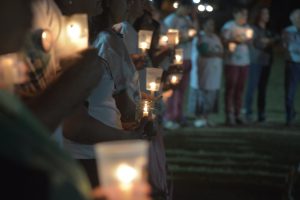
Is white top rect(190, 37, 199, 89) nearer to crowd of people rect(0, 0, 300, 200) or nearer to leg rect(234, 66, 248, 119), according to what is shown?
leg rect(234, 66, 248, 119)

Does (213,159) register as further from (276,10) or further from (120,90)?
(276,10)

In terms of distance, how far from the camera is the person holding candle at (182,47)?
834 cm

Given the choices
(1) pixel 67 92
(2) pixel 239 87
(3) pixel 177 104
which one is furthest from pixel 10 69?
(2) pixel 239 87

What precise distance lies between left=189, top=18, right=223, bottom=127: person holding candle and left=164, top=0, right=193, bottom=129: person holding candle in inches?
9.6

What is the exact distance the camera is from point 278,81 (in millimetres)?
13820

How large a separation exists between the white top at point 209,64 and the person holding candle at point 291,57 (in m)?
1.18

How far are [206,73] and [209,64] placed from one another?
17 cm

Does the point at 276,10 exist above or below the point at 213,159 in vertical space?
above

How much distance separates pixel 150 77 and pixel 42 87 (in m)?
2.50

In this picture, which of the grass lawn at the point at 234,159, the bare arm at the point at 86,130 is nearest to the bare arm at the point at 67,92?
the bare arm at the point at 86,130

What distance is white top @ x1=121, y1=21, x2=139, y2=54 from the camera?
12.9 ft

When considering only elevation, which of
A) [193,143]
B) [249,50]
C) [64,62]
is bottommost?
[193,143]

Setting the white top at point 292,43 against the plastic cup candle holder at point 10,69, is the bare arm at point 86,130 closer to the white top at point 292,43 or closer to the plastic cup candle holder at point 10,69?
the plastic cup candle holder at point 10,69

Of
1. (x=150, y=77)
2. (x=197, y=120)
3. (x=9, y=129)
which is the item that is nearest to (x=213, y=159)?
(x=197, y=120)
